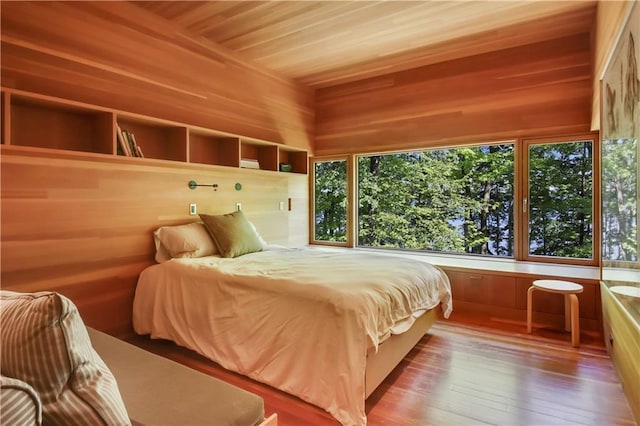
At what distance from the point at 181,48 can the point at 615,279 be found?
13.1 ft

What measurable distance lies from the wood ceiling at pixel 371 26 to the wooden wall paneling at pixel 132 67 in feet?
0.59

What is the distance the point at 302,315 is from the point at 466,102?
127 inches

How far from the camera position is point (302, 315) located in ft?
6.61

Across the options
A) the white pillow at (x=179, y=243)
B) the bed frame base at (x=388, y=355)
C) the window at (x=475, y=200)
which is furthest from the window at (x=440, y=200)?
the white pillow at (x=179, y=243)

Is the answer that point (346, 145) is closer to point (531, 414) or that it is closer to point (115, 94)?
point (115, 94)

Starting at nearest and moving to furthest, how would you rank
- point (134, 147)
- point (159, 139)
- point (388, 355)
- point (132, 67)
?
point (388, 355) → point (134, 147) → point (132, 67) → point (159, 139)

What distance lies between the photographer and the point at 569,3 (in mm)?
2836

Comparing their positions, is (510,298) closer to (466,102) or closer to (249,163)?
(466,102)

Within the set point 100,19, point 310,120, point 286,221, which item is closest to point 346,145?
point 310,120

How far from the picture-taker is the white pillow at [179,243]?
2994 millimetres

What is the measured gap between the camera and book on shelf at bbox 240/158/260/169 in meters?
3.83

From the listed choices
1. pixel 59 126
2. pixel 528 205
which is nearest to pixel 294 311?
pixel 59 126

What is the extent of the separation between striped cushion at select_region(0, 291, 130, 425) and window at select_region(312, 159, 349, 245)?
419 centimetres

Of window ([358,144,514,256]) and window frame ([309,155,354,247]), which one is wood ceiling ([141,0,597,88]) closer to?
window ([358,144,514,256])
